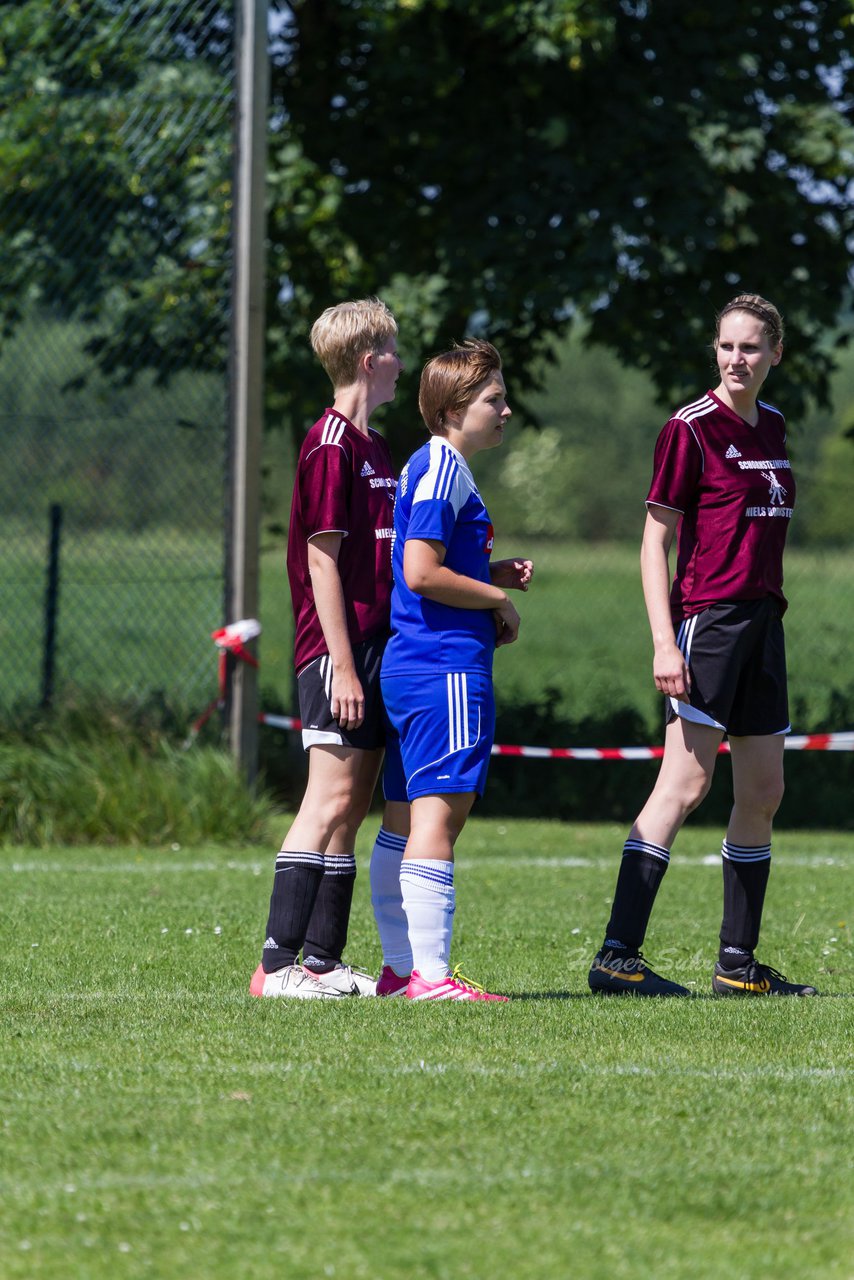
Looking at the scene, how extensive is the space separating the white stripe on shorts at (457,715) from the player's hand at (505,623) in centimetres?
22

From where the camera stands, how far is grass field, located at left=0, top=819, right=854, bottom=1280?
2859 mm

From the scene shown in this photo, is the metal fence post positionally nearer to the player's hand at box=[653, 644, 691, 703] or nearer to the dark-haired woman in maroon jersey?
the dark-haired woman in maroon jersey

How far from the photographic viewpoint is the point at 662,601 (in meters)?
5.15

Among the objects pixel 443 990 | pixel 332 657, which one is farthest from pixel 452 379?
pixel 443 990

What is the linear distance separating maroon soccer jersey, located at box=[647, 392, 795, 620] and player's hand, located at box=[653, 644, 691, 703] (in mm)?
199

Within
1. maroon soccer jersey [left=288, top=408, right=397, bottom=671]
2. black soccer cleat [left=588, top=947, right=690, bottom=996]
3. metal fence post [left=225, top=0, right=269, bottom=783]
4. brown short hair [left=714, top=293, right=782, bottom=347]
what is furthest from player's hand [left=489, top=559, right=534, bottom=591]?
metal fence post [left=225, top=0, right=269, bottom=783]

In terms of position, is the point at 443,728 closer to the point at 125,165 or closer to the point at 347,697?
the point at 347,697

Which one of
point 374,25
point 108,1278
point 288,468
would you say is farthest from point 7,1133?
point 288,468

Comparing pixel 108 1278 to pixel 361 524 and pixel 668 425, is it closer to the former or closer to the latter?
pixel 361 524

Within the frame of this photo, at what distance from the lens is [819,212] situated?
1251 cm

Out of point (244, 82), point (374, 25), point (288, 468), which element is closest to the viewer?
point (244, 82)

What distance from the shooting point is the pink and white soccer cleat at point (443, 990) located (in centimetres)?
486

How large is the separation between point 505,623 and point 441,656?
0.25 metres

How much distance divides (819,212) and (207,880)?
280 inches
